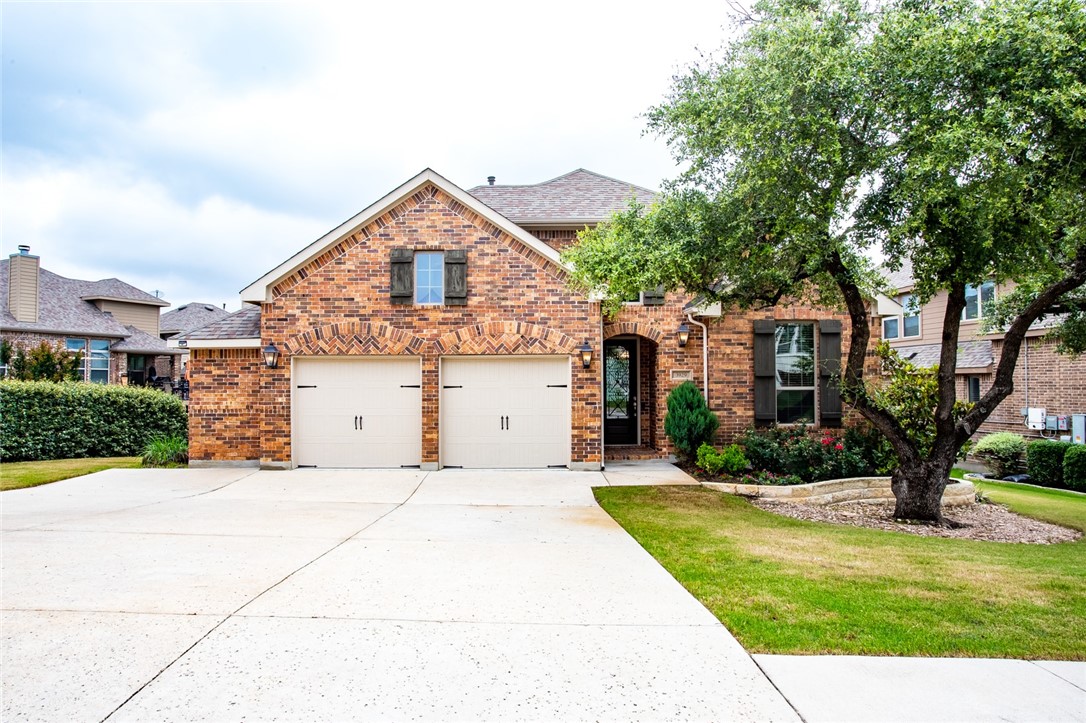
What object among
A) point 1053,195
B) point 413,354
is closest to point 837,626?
point 1053,195

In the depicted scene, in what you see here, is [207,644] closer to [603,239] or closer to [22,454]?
[603,239]

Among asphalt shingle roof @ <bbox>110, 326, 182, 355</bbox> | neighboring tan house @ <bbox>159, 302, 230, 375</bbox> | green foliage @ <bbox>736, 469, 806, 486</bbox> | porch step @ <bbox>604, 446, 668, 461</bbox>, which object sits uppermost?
neighboring tan house @ <bbox>159, 302, 230, 375</bbox>

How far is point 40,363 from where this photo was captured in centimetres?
→ 2136

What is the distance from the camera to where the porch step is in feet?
43.4

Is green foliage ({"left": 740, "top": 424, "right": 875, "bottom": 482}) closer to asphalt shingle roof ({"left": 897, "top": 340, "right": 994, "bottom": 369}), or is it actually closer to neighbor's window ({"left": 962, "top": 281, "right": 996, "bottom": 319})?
asphalt shingle roof ({"left": 897, "top": 340, "right": 994, "bottom": 369})

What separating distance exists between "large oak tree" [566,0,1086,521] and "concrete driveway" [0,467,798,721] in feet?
13.9

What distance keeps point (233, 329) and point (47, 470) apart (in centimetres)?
506

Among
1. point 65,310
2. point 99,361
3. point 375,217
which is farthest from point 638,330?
point 65,310

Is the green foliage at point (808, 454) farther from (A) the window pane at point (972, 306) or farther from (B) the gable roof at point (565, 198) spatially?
(A) the window pane at point (972, 306)

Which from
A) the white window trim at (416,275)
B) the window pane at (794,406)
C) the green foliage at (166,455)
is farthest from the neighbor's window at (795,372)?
the green foliage at (166,455)

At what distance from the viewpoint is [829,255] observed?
788 centimetres

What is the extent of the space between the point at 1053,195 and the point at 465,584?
670cm

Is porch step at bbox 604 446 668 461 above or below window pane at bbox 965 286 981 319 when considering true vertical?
below

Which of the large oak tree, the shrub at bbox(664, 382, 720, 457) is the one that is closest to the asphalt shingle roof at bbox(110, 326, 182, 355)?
the shrub at bbox(664, 382, 720, 457)
